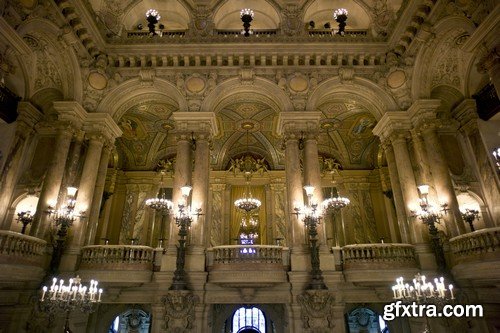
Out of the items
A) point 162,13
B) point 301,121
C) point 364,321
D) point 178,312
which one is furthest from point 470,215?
point 162,13

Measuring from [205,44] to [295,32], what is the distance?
3.84 meters

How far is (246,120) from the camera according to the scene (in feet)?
54.7

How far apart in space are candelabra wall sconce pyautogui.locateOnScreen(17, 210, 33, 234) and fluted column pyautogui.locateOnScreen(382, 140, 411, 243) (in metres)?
13.2

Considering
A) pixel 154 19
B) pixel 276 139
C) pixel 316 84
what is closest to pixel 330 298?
pixel 316 84

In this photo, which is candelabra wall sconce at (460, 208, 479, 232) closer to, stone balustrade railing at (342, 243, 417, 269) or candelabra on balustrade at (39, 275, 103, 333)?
stone balustrade railing at (342, 243, 417, 269)

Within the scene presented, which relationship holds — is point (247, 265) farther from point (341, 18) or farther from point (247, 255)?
point (341, 18)

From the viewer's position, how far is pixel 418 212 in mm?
10547

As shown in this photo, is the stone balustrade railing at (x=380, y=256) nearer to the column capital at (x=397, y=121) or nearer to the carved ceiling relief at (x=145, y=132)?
the column capital at (x=397, y=121)

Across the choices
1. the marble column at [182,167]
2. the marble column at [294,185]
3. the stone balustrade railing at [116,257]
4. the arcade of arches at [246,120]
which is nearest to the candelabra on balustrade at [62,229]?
the arcade of arches at [246,120]

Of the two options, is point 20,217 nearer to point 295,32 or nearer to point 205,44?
point 205,44

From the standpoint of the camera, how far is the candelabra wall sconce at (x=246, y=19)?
13522 mm

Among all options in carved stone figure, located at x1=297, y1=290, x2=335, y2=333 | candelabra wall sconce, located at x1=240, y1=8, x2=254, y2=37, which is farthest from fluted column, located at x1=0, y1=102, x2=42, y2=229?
carved stone figure, located at x1=297, y1=290, x2=335, y2=333

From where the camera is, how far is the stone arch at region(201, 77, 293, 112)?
12570 millimetres

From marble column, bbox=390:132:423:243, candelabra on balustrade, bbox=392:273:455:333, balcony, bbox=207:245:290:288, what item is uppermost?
marble column, bbox=390:132:423:243
